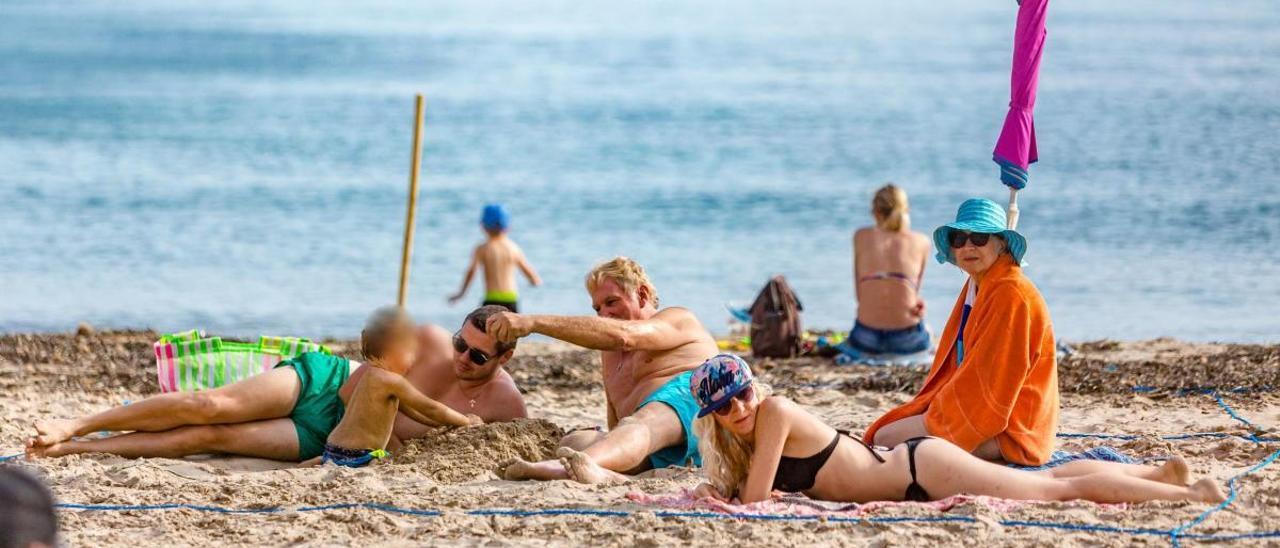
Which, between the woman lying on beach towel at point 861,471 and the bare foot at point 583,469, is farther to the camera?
the bare foot at point 583,469

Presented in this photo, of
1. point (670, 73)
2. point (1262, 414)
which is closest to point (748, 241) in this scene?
point (1262, 414)

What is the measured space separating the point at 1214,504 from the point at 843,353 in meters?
4.40

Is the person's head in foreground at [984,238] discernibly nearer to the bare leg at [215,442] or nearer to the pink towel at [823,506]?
the pink towel at [823,506]

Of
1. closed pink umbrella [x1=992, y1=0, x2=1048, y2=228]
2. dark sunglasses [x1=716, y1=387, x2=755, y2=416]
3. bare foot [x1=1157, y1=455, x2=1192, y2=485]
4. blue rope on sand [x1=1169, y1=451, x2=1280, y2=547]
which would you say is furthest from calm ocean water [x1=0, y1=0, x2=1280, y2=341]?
dark sunglasses [x1=716, y1=387, x2=755, y2=416]

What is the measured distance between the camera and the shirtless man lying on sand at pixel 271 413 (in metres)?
6.43

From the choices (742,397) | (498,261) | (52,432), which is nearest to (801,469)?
(742,397)

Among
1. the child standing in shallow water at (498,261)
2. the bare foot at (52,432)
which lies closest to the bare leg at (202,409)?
the bare foot at (52,432)

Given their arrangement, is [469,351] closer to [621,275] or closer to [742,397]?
[621,275]

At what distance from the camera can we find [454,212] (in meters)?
21.9

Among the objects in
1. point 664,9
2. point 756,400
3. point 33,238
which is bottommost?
point 33,238

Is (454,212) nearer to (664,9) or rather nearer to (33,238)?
(33,238)

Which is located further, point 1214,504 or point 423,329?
point 423,329

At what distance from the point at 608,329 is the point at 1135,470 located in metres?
1.97

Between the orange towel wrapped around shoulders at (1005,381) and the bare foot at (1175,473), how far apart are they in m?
0.53
